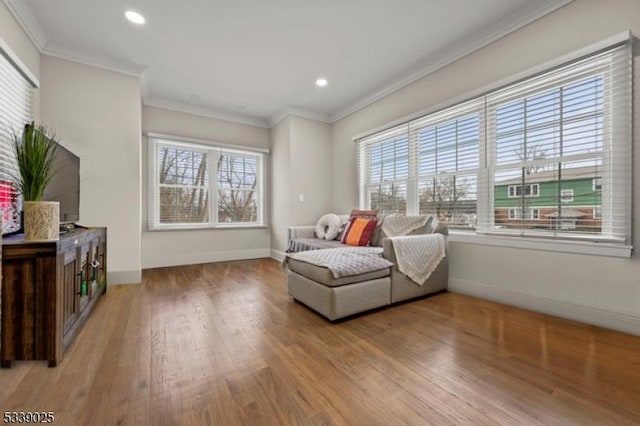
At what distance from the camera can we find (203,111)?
14.6 feet

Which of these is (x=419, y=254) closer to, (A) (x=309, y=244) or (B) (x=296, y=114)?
(A) (x=309, y=244)

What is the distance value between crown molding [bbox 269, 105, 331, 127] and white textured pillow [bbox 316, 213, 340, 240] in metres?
1.85

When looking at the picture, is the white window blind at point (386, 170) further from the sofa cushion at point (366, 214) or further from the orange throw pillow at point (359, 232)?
the orange throw pillow at point (359, 232)

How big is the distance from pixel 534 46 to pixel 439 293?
2470 mm

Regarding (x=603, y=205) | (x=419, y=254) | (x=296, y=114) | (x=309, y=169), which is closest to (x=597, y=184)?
(x=603, y=205)

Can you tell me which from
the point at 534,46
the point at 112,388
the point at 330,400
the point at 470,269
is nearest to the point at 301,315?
the point at 330,400

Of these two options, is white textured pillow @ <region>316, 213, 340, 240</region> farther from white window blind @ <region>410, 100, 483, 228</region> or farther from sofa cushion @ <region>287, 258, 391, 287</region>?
sofa cushion @ <region>287, 258, 391, 287</region>

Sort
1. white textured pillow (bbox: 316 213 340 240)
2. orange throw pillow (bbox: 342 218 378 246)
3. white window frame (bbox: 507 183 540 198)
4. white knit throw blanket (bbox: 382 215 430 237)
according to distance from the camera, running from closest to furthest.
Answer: white window frame (bbox: 507 183 540 198)
white knit throw blanket (bbox: 382 215 430 237)
orange throw pillow (bbox: 342 218 378 246)
white textured pillow (bbox: 316 213 340 240)

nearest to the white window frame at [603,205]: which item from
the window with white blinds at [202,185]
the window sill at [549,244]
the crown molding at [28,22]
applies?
the window sill at [549,244]

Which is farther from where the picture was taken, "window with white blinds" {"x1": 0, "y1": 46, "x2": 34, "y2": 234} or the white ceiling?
the white ceiling

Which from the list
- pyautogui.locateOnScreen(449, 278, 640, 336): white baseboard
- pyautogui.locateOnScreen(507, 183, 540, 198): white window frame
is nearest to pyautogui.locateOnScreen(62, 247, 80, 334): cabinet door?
pyautogui.locateOnScreen(449, 278, 640, 336): white baseboard

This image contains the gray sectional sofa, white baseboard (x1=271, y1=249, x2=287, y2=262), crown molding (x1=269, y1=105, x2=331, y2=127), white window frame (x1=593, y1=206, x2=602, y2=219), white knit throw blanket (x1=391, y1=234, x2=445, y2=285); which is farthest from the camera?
white baseboard (x1=271, y1=249, x2=287, y2=262)

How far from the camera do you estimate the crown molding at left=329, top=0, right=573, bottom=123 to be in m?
2.25

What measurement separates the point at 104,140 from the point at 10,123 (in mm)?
853
